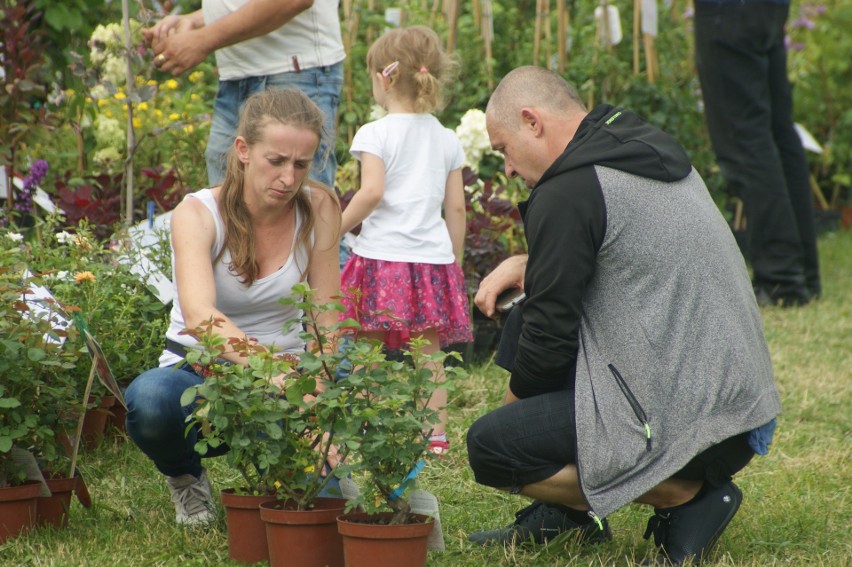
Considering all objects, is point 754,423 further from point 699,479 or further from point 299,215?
point 299,215

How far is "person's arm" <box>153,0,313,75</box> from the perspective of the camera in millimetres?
3529

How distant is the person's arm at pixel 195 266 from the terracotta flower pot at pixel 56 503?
1.65 feet

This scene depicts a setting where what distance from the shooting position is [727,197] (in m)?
8.34

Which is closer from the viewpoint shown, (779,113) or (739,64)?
(739,64)

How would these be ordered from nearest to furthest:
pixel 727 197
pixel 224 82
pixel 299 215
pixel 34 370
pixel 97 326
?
pixel 34 370, pixel 299 215, pixel 97 326, pixel 224 82, pixel 727 197

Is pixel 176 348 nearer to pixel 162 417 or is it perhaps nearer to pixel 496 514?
pixel 162 417

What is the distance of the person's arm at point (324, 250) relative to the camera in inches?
116

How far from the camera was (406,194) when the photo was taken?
12.8 ft

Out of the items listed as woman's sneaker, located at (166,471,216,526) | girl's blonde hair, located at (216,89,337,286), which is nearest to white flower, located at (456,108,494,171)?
girl's blonde hair, located at (216,89,337,286)

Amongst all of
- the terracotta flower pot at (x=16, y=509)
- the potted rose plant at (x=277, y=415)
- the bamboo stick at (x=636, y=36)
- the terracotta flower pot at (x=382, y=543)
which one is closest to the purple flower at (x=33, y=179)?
the terracotta flower pot at (x=16, y=509)

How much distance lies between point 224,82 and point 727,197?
5.38 meters

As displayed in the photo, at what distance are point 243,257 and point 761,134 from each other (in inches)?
152

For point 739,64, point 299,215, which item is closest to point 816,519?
point 299,215

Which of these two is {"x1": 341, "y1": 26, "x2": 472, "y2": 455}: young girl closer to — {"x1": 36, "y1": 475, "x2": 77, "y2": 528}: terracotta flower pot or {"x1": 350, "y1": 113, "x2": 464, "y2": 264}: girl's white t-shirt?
{"x1": 350, "y1": 113, "x2": 464, "y2": 264}: girl's white t-shirt
